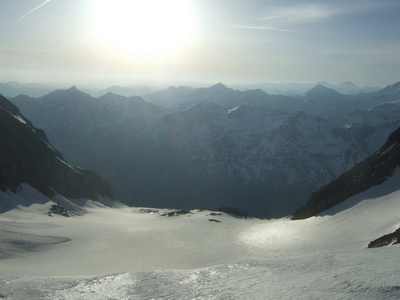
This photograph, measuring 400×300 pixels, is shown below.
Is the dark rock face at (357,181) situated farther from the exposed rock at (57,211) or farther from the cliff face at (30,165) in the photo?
the cliff face at (30,165)

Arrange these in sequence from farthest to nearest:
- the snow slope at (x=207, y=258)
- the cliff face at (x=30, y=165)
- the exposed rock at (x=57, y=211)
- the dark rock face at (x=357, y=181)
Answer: the cliff face at (x=30, y=165)
the exposed rock at (x=57, y=211)
the dark rock face at (x=357, y=181)
the snow slope at (x=207, y=258)

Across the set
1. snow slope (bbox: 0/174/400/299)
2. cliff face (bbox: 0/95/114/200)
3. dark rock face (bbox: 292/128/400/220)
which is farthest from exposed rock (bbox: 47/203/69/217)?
dark rock face (bbox: 292/128/400/220)

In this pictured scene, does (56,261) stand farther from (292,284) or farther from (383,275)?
(383,275)

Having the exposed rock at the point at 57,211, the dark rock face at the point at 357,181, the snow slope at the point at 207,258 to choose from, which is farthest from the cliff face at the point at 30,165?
the dark rock face at the point at 357,181

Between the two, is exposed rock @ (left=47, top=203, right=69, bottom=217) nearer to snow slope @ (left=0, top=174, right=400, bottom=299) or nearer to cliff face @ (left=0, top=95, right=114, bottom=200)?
snow slope @ (left=0, top=174, right=400, bottom=299)

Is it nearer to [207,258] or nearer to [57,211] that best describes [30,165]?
[57,211]

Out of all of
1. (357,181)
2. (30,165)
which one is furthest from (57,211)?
(357,181)

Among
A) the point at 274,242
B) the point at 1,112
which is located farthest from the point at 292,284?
the point at 1,112
